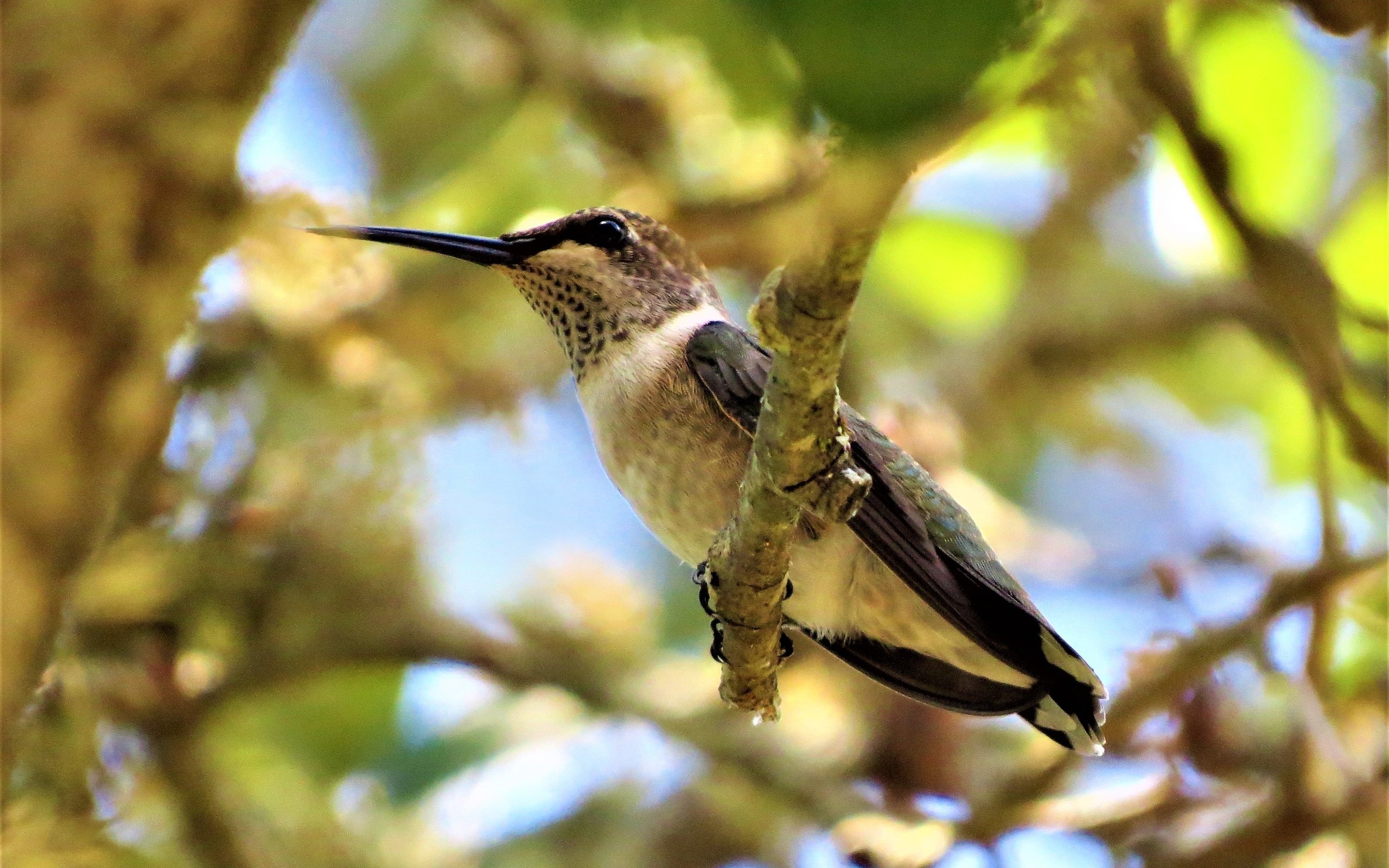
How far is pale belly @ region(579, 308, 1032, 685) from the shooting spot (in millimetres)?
2508

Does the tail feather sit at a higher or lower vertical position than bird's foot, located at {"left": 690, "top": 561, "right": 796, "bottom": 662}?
lower

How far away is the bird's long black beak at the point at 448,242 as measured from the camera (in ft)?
9.37

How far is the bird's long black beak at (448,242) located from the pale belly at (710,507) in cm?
50

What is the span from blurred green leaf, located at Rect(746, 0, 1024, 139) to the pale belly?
1.92 meters

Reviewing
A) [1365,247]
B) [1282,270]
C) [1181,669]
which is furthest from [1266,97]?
[1181,669]

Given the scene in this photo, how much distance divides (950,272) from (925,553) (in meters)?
3.65

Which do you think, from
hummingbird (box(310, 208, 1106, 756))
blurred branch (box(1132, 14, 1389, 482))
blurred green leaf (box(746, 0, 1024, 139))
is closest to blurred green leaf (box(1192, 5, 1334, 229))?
blurred branch (box(1132, 14, 1389, 482))

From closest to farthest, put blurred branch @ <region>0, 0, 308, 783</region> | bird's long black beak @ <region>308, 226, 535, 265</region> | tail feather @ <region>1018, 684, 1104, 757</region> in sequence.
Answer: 1. blurred branch @ <region>0, 0, 308, 783</region>
2. tail feather @ <region>1018, 684, 1104, 757</region>
3. bird's long black beak @ <region>308, 226, 535, 265</region>

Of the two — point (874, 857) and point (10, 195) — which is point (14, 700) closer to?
point (10, 195)

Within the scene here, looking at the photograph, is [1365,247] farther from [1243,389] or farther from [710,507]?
[710,507]

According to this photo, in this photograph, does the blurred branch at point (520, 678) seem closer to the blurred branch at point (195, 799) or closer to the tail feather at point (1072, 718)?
the blurred branch at point (195, 799)

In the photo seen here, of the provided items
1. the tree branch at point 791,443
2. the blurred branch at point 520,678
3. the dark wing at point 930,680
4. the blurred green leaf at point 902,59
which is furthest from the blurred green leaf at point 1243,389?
the blurred green leaf at point 902,59

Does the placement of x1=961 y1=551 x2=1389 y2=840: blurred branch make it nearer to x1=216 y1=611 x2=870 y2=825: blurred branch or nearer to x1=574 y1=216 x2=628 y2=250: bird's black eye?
x1=216 y1=611 x2=870 y2=825: blurred branch

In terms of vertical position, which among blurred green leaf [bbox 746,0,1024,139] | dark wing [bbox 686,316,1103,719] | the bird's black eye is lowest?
blurred green leaf [bbox 746,0,1024,139]
